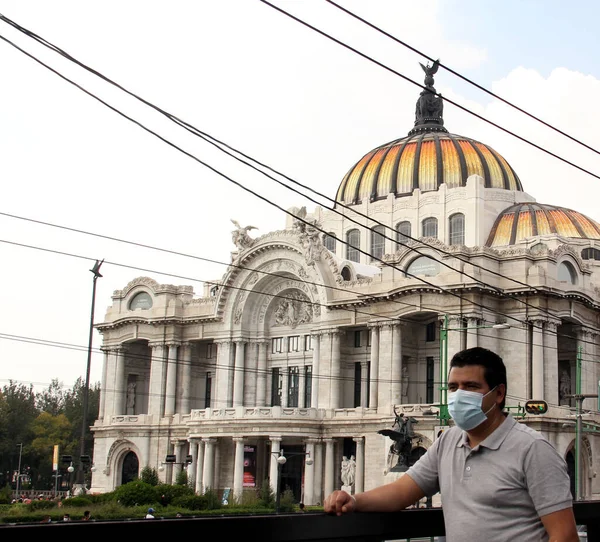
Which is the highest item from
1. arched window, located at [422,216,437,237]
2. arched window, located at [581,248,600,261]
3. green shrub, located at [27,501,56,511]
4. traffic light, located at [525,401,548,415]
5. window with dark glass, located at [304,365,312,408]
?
arched window, located at [422,216,437,237]

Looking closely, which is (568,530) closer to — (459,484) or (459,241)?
(459,484)

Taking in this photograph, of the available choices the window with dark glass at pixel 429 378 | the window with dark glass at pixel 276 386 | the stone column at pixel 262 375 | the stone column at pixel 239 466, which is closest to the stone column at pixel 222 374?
the stone column at pixel 262 375

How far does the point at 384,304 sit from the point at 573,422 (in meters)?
13.2

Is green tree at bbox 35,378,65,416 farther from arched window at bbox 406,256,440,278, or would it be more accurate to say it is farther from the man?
the man

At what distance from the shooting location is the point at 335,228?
8244 centimetres

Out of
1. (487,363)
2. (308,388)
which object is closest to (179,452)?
(308,388)

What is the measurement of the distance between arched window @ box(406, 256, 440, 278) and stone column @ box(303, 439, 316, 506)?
1250 cm

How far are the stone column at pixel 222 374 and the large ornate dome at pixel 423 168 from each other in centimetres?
1667

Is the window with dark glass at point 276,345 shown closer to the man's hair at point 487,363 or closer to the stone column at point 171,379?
the stone column at point 171,379

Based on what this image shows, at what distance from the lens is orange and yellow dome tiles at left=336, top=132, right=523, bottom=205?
76875 mm

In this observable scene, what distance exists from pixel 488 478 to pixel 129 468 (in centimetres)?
7342

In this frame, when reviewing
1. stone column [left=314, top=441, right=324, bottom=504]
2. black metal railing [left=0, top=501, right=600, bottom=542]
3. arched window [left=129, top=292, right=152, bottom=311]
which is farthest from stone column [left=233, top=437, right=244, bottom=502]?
black metal railing [left=0, top=501, right=600, bottom=542]

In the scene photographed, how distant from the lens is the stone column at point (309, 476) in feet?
209

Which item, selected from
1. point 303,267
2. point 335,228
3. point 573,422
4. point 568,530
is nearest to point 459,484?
point 568,530
